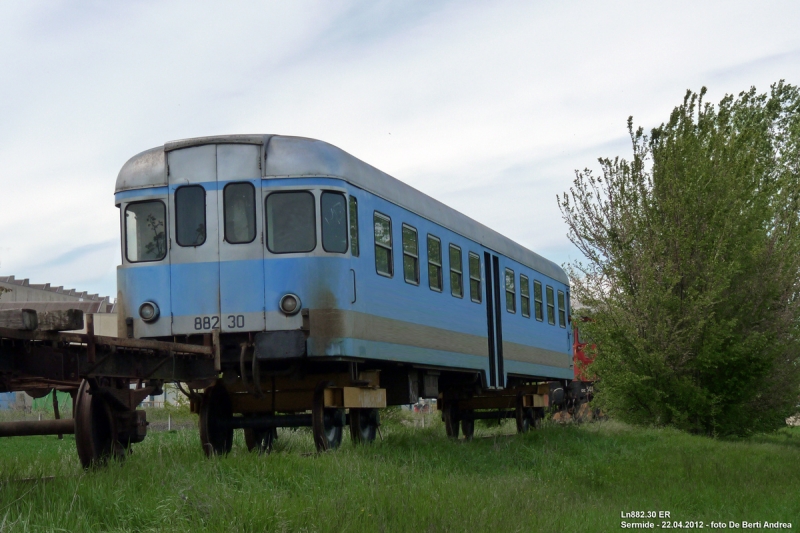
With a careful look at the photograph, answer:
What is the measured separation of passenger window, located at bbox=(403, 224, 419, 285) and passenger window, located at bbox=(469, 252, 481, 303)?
234cm

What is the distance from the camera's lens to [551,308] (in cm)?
2073

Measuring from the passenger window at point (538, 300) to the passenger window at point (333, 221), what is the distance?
8618 millimetres

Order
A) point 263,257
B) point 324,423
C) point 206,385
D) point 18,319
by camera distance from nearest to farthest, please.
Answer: point 18,319
point 206,385
point 263,257
point 324,423

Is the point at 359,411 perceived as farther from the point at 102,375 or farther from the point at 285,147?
the point at 102,375

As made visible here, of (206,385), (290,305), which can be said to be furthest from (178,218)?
(206,385)

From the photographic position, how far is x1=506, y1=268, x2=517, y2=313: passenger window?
17594mm

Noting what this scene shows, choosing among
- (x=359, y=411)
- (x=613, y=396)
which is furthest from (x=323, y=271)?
(x=613, y=396)

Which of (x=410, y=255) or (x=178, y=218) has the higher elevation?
(x=178, y=218)

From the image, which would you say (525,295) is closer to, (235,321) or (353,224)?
(353,224)

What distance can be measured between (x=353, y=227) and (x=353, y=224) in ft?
0.12

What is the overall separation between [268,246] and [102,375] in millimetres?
3141

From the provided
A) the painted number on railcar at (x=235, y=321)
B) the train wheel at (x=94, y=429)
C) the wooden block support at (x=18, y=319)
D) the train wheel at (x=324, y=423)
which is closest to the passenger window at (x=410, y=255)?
the train wheel at (x=324, y=423)

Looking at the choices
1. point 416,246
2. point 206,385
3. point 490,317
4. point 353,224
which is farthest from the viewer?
point 490,317

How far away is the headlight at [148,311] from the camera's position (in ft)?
37.0
